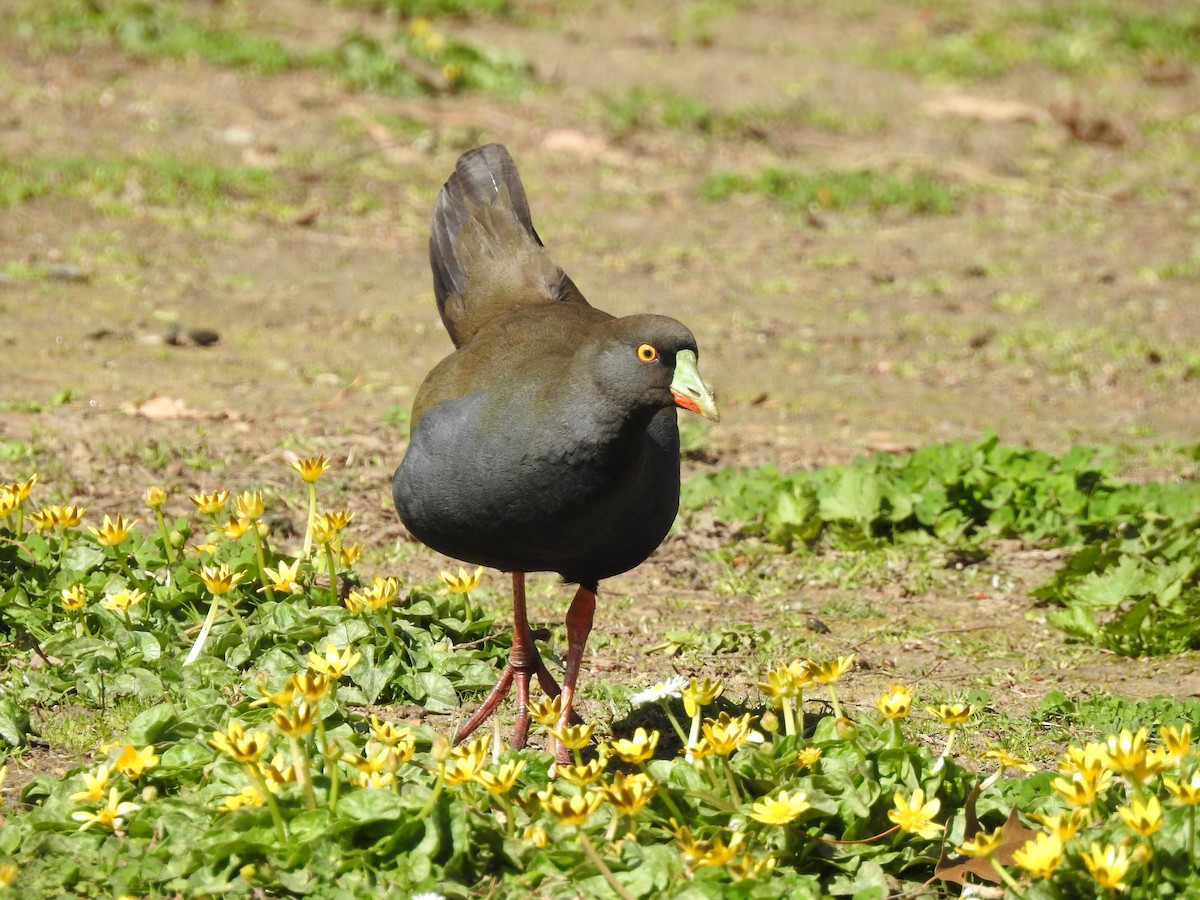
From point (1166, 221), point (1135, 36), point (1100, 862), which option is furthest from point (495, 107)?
point (1100, 862)

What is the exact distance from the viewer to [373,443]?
673 cm

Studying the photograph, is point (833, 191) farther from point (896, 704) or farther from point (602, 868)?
point (602, 868)

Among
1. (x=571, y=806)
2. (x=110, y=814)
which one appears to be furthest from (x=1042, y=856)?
(x=110, y=814)

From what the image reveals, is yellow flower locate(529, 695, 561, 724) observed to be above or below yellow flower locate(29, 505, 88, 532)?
below

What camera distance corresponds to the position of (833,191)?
35.0ft

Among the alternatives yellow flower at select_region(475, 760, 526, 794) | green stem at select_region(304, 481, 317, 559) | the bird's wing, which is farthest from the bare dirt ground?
yellow flower at select_region(475, 760, 526, 794)

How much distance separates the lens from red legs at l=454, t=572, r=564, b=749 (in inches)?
174

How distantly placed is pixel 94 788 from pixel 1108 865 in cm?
215

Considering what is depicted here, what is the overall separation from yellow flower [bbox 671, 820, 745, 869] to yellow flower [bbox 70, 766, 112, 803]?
1271mm

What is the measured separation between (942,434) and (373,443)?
266cm

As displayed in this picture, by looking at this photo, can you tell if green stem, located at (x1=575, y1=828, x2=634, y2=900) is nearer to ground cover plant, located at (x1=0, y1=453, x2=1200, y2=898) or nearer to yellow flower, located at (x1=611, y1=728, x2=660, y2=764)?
ground cover plant, located at (x1=0, y1=453, x2=1200, y2=898)

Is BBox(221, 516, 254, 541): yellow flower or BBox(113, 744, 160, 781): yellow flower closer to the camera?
BBox(113, 744, 160, 781): yellow flower

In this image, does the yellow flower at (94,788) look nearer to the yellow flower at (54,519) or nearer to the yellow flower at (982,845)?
the yellow flower at (54,519)

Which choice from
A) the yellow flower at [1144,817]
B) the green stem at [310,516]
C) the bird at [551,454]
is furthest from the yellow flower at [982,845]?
the green stem at [310,516]
